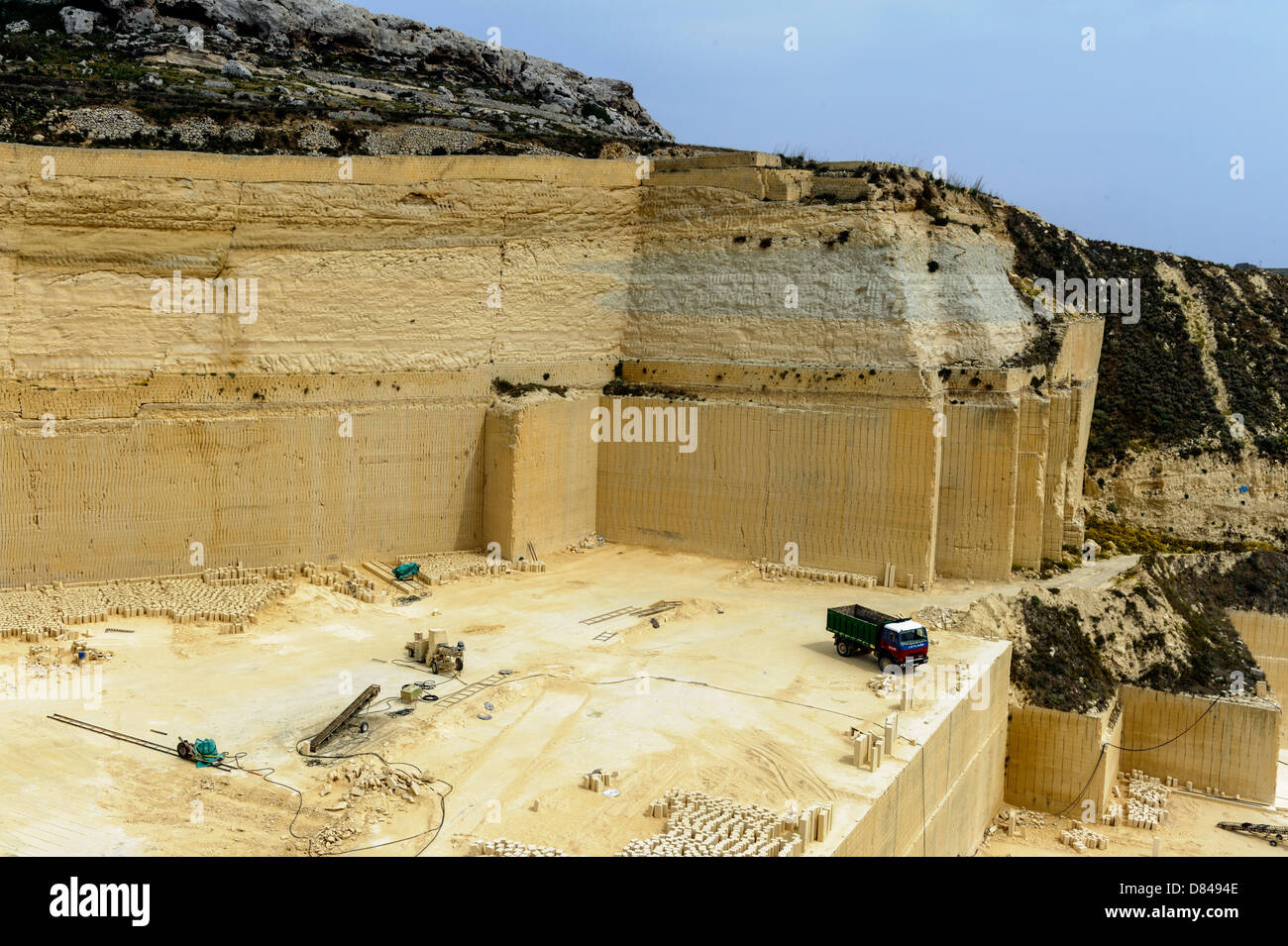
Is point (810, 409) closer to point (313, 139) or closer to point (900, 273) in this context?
point (900, 273)

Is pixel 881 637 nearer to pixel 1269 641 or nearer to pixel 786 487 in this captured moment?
pixel 786 487

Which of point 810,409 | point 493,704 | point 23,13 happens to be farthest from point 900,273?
point 23,13

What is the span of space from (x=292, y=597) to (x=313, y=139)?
13680mm

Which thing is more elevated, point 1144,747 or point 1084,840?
point 1144,747

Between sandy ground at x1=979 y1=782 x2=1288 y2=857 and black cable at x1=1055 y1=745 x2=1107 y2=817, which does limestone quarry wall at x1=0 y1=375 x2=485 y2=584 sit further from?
black cable at x1=1055 y1=745 x2=1107 y2=817

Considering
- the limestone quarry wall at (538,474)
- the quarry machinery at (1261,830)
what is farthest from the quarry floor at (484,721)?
the limestone quarry wall at (538,474)

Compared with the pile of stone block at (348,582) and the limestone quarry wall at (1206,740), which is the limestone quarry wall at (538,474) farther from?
the limestone quarry wall at (1206,740)

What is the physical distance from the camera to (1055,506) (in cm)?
2381

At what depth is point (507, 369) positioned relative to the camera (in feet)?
80.2

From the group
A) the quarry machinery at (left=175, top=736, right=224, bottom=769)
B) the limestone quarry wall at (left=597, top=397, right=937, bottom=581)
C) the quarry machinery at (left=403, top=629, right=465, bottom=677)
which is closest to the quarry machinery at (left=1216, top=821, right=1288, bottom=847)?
the limestone quarry wall at (left=597, top=397, right=937, bottom=581)

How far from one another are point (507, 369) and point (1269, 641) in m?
18.5

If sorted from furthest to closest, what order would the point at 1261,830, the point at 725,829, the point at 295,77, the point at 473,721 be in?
1. the point at 295,77
2. the point at 1261,830
3. the point at 473,721
4. the point at 725,829

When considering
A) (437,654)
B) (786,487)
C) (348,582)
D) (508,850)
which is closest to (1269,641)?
(786,487)

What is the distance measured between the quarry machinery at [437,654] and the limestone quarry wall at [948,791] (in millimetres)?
6745
